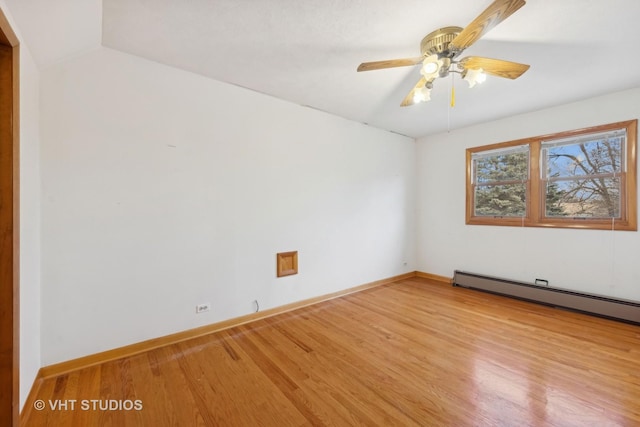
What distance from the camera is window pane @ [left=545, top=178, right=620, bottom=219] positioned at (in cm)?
301

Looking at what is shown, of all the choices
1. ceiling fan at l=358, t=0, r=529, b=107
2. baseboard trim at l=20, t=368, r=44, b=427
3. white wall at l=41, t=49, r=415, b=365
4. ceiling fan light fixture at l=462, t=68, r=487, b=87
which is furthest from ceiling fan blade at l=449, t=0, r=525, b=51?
→ baseboard trim at l=20, t=368, r=44, b=427

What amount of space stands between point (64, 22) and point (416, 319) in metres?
3.78

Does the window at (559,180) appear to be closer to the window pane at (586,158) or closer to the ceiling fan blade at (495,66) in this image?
the window pane at (586,158)

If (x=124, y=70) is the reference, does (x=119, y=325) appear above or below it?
below

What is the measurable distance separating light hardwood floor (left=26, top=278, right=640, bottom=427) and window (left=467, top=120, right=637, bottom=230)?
4.09 feet

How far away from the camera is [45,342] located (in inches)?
72.7

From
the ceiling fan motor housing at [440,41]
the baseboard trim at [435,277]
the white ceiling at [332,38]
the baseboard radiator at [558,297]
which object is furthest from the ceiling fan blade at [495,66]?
the baseboard trim at [435,277]

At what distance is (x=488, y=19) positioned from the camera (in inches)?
55.2

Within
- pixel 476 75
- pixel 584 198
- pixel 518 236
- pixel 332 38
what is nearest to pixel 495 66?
pixel 476 75

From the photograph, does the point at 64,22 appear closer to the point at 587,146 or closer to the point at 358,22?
the point at 358,22

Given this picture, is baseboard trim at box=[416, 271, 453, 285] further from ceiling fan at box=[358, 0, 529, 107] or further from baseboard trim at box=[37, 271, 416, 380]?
ceiling fan at box=[358, 0, 529, 107]

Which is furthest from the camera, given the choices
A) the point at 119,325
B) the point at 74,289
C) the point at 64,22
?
the point at 119,325

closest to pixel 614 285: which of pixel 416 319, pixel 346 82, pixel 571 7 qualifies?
pixel 416 319

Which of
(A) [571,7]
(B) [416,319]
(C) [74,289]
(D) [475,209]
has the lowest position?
(B) [416,319]
